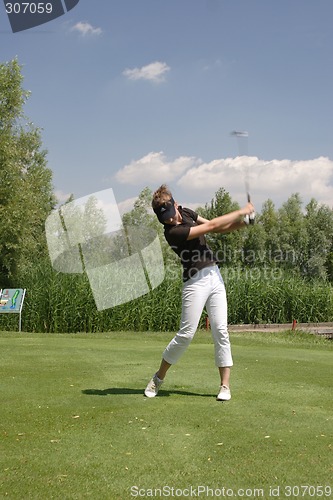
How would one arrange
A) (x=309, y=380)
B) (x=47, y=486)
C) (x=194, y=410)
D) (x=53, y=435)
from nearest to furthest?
(x=47, y=486) < (x=53, y=435) < (x=194, y=410) < (x=309, y=380)

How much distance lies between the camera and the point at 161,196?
5004 millimetres

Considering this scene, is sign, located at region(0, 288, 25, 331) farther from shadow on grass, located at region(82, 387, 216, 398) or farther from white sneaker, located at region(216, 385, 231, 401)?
white sneaker, located at region(216, 385, 231, 401)

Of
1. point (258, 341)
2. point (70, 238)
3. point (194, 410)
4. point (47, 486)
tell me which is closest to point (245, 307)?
point (258, 341)

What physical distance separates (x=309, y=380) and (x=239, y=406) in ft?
5.49

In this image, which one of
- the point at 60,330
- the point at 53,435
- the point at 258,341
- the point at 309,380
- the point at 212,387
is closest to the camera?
the point at 53,435

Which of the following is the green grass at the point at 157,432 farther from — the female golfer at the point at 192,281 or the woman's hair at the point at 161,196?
the woman's hair at the point at 161,196

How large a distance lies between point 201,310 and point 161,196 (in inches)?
40.8

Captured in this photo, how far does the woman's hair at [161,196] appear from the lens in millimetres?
4992

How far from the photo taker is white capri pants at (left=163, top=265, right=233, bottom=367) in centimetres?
505

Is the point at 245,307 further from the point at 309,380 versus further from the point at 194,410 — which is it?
the point at 194,410

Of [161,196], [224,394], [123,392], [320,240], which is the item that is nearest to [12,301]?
[123,392]

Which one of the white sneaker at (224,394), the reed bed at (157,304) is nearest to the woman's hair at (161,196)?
the white sneaker at (224,394)

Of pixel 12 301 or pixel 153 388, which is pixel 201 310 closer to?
pixel 153 388

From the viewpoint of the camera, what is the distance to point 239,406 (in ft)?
15.3
